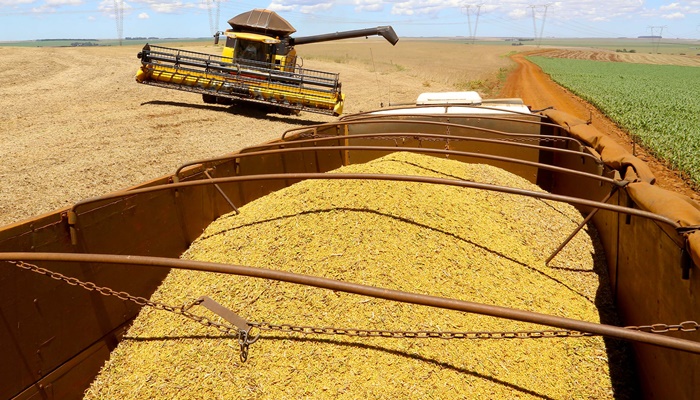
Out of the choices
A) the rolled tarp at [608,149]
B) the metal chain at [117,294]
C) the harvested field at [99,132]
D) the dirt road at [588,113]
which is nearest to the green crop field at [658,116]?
the dirt road at [588,113]

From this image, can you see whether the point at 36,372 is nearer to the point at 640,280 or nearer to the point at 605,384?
the point at 605,384

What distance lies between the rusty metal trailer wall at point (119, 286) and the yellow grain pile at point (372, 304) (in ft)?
0.58

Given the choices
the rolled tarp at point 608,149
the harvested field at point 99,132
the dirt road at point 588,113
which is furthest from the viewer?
the dirt road at point 588,113

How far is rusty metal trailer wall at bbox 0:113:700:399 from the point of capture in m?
2.28

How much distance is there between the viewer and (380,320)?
254 cm

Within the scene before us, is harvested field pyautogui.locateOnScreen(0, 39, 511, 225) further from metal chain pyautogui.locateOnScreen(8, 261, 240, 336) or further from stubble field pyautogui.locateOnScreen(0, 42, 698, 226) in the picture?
metal chain pyautogui.locateOnScreen(8, 261, 240, 336)

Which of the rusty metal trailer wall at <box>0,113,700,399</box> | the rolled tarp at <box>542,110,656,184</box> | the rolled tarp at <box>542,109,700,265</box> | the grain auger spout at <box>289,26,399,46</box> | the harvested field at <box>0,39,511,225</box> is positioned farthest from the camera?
the grain auger spout at <box>289,26,399,46</box>

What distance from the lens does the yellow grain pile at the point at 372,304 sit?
2350mm

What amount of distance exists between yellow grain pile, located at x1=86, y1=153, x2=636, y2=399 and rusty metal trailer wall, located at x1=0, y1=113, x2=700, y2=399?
18cm

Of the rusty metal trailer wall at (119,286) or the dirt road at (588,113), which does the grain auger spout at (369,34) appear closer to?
the dirt road at (588,113)

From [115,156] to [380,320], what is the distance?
7650 mm

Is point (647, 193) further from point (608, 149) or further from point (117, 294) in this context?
point (117, 294)

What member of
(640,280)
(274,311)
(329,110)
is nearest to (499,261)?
(640,280)

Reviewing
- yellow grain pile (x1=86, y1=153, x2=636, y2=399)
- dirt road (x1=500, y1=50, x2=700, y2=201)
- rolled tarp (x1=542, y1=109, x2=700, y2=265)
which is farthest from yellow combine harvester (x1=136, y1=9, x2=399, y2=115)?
yellow grain pile (x1=86, y1=153, x2=636, y2=399)
